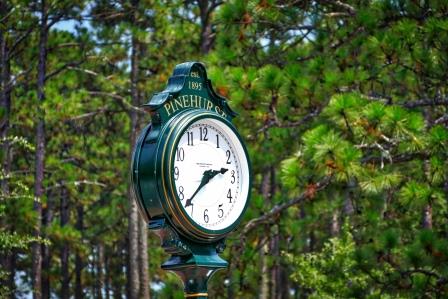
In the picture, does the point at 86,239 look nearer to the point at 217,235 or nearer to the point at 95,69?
the point at 95,69

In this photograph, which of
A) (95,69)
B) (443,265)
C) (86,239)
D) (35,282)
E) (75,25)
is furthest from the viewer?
(86,239)

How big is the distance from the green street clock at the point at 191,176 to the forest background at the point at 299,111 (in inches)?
133

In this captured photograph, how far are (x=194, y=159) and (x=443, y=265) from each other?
15.3 ft

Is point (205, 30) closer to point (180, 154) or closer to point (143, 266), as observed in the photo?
point (143, 266)

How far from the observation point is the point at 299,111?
12.2 metres

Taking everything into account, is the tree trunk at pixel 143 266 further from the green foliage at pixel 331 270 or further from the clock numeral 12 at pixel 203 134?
the clock numeral 12 at pixel 203 134

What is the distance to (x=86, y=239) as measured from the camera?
28.5 m

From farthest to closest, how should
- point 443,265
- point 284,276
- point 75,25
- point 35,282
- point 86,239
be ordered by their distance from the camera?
point 284,276
point 86,239
point 75,25
point 35,282
point 443,265

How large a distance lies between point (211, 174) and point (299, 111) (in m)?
6.02

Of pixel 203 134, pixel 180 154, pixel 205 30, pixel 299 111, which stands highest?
pixel 205 30

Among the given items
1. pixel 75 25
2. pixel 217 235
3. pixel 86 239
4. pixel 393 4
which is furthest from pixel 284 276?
pixel 217 235

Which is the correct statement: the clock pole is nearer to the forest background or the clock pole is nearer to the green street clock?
the green street clock

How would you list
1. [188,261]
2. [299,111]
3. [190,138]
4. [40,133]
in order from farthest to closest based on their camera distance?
[40,133] → [299,111] → [190,138] → [188,261]

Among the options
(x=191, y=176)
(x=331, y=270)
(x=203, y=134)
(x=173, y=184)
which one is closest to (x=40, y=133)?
(x=331, y=270)
